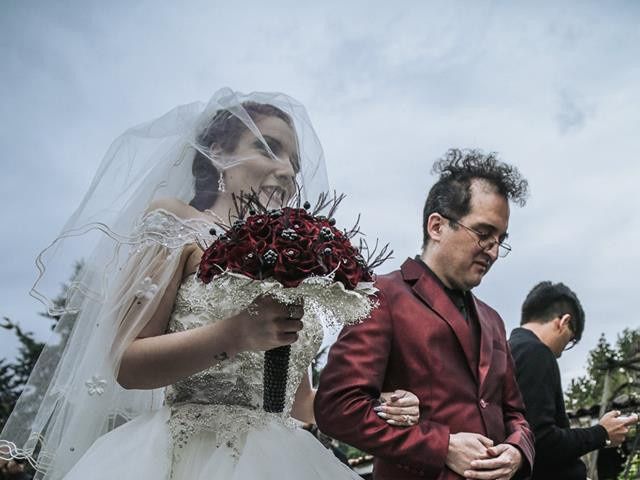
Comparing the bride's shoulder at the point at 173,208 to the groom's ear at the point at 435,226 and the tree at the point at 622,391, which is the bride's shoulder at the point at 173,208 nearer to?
the groom's ear at the point at 435,226

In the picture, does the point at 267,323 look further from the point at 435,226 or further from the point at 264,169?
the point at 435,226

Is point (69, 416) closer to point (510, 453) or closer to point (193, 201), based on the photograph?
point (193, 201)

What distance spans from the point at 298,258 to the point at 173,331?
74 cm

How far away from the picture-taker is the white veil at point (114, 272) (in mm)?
2348

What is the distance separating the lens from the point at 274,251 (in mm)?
1896

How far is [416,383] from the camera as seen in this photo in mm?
2891

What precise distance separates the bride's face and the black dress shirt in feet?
8.08

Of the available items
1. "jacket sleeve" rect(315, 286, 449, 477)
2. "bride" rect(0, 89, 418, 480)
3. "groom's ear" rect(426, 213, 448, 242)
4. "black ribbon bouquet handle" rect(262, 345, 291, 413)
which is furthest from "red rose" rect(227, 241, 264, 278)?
"groom's ear" rect(426, 213, 448, 242)

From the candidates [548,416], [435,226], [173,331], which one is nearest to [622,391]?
[548,416]

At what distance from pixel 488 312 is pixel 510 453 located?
2.94 ft

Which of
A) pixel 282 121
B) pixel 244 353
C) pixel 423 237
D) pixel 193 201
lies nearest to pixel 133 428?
pixel 244 353

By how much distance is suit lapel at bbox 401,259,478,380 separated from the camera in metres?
2.99

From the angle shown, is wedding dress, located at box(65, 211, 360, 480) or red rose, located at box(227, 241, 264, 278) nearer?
red rose, located at box(227, 241, 264, 278)

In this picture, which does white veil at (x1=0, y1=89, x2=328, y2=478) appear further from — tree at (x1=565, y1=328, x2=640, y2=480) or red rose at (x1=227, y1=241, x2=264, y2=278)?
tree at (x1=565, y1=328, x2=640, y2=480)
